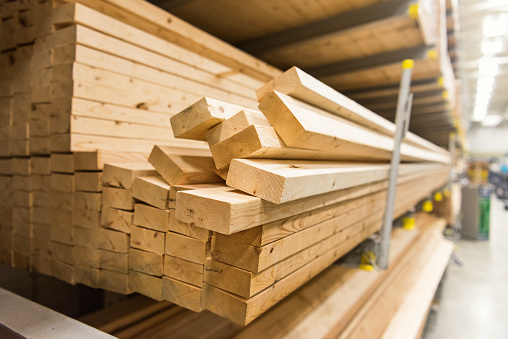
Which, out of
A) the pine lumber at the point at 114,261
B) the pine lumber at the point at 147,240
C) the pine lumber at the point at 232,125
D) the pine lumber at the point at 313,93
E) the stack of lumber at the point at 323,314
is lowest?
the stack of lumber at the point at 323,314

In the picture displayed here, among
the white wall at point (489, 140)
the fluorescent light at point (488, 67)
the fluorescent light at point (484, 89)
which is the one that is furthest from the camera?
the white wall at point (489, 140)

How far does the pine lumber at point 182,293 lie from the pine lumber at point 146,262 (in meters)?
0.05

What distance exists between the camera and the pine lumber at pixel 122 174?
4.73ft

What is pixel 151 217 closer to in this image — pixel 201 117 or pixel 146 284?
pixel 146 284

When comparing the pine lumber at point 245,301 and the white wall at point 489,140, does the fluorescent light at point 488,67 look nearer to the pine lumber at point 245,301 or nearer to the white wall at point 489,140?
the pine lumber at point 245,301

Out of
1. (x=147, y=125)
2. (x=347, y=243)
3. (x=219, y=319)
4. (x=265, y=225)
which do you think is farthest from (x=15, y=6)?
(x=347, y=243)

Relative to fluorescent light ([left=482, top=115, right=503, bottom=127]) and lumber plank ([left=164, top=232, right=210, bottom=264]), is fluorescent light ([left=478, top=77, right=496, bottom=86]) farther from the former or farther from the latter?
lumber plank ([left=164, top=232, right=210, bottom=264])

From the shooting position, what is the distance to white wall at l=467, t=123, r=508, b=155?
28.0 m

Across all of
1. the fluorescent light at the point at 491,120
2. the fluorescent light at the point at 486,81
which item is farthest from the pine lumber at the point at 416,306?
the fluorescent light at the point at 491,120

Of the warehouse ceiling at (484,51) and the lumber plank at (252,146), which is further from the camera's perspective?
the warehouse ceiling at (484,51)

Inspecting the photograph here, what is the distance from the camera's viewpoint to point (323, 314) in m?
2.21

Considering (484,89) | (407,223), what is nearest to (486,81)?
(484,89)

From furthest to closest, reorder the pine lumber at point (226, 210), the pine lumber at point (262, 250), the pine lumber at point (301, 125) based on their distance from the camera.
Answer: the pine lumber at point (301, 125), the pine lumber at point (262, 250), the pine lumber at point (226, 210)

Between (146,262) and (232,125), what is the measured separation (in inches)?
27.9
